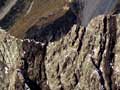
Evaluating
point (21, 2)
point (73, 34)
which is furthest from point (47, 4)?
point (73, 34)

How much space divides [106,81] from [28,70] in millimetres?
9900

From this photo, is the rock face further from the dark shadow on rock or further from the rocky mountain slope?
the dark shadow on rock

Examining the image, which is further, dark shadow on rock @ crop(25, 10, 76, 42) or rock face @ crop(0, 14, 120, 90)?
dark shadow on rock @ crop(25, 10, 76, 42)

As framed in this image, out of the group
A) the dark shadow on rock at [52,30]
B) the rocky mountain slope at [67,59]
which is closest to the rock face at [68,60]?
the rocky mountain slope at [67,59]

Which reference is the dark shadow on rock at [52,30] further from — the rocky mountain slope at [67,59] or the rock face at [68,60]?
the rock face at [68,60]

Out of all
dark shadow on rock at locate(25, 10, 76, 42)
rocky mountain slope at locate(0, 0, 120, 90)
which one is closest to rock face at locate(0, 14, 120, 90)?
rocky mountain slope at locate(0, 0, 120, 90)

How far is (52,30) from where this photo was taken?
82.6 metres

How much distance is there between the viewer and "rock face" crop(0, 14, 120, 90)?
76000 millimetres

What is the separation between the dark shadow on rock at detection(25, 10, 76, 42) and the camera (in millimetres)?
81312

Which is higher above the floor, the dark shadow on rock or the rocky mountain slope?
the dark shadow on rock

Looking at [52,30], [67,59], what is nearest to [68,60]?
[67,59]

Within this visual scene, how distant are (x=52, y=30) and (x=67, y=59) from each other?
22.1 ft

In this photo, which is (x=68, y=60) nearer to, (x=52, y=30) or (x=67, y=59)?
(x=67, y=59)

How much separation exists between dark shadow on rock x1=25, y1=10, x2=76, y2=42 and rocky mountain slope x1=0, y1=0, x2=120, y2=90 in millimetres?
407
